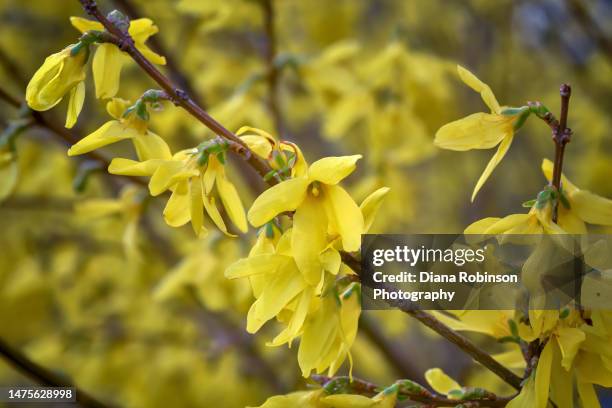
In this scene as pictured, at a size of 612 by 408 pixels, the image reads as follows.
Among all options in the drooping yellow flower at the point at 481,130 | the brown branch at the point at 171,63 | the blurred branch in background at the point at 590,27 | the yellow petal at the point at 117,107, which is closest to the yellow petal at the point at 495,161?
the drooping yellow flower at the point at 481,130

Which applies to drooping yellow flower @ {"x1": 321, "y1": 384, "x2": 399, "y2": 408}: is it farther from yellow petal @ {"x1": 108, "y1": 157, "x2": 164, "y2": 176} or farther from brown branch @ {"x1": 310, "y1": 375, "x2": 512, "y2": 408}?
yellow petal @ {"x1": 108, "y1": 157, "x2": 164, "y2": 176}

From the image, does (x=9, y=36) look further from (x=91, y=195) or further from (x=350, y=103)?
(x=350, y=103)

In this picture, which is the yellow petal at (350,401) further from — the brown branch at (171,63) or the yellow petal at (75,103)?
the brown branch at (171,63)

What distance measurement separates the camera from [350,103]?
67.1 inches

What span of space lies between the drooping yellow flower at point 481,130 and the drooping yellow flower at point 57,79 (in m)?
0.42

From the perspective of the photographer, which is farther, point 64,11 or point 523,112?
point 64,11

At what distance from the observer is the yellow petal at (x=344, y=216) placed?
0.66 meters

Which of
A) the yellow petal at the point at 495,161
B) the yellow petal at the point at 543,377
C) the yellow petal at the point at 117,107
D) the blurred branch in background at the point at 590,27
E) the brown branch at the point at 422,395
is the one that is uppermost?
the blurred branch in background at the point at 590,27

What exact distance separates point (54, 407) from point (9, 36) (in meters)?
1.31

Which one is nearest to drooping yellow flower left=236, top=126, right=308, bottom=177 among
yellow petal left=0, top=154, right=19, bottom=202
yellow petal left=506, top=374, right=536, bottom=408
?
yellow petal left=506, top=374, right=536, bottom=408

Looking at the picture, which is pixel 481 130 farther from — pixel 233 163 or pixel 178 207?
pixel 233 163

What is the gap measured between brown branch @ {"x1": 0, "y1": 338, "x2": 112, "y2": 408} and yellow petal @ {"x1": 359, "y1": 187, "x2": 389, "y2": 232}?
2.07 ft

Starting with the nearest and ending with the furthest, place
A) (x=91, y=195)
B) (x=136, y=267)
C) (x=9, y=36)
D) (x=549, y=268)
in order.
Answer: (x=549, y=268) → (x=136, y=267) → (x=91, y=195) → (x=9, y=36)

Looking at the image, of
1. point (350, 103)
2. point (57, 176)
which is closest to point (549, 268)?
point (350, 103)
